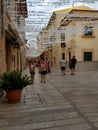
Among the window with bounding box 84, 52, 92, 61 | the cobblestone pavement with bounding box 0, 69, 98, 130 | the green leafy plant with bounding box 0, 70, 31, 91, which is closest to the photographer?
the cobblestone pavement with bounding box 0, 69, 98, 130

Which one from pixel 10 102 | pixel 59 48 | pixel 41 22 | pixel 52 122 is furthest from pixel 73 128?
pixel 59 48

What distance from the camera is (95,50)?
31312 mm

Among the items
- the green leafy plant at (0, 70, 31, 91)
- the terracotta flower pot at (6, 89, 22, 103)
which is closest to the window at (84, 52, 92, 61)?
the green leafy plant at (0, 70, 31, 91)

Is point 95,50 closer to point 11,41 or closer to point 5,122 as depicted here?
point 11,41

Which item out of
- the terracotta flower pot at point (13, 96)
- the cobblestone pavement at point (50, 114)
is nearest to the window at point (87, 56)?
the cobblestone pavement at point (50, 114)

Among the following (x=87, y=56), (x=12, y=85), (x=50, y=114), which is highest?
(x=12, y=85)

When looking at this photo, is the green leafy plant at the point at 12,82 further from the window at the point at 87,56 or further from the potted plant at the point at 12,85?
the window at the point at 87,56

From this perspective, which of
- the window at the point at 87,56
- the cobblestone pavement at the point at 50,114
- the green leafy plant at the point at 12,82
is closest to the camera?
the cobblestone pavement at the point at 50,114

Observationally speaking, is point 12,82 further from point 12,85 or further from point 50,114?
point 50,114

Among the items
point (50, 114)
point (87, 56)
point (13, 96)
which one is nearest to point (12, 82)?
point (13, 96)

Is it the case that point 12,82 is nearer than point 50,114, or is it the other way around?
point 50,114

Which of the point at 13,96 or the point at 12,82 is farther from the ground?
the point at 12,82

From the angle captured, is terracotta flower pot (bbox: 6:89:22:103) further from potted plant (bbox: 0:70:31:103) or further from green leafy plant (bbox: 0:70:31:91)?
green leafy plant (bbox: 0:70:31:91)

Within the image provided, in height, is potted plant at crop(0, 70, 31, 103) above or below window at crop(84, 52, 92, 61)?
above
